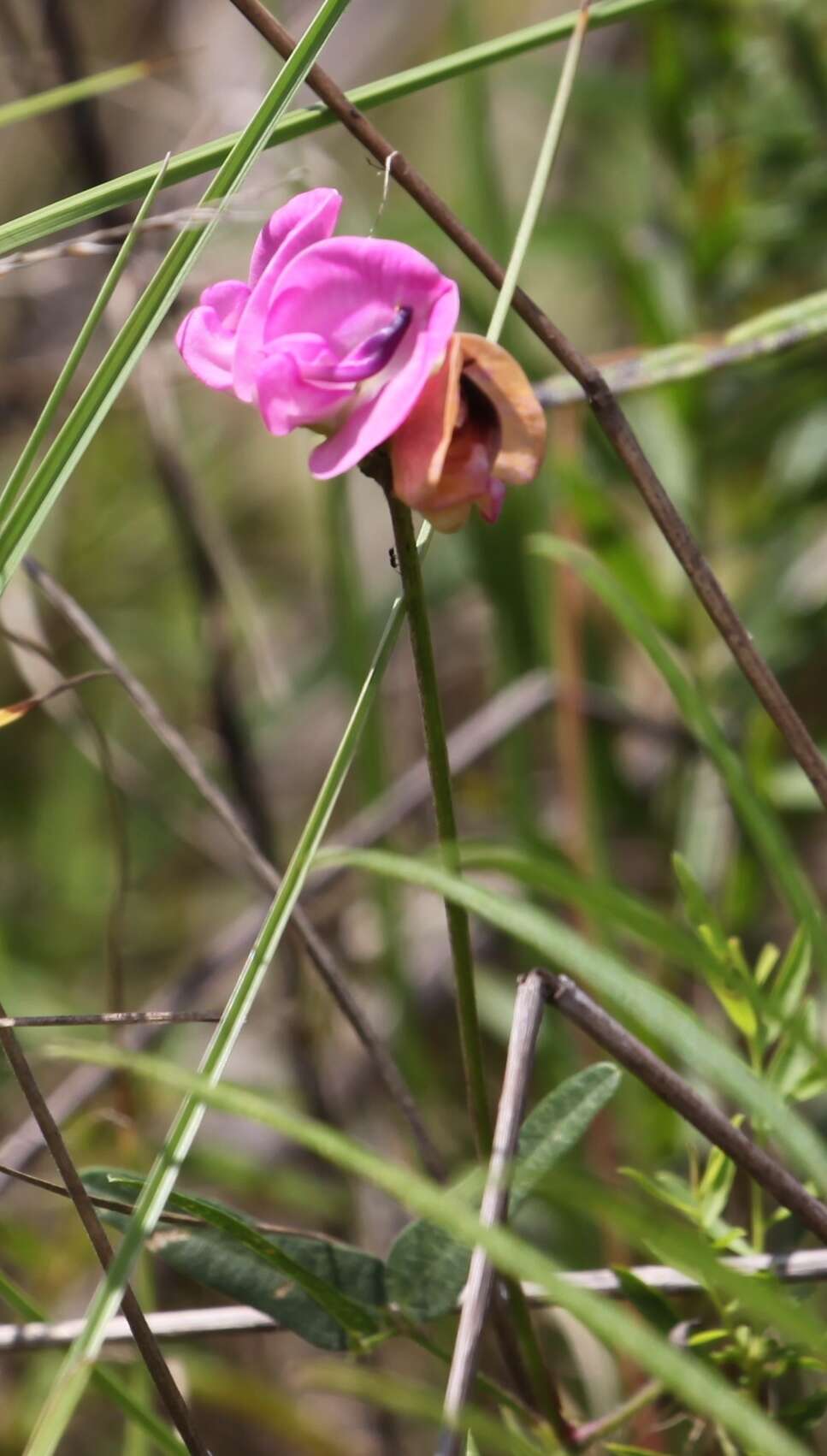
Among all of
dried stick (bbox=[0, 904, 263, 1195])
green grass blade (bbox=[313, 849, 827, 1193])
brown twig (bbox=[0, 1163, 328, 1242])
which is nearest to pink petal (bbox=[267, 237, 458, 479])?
green grass blade (bbox=[313, 849, 827, 1193])

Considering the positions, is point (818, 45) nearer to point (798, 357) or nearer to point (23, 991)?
point (798, 357)

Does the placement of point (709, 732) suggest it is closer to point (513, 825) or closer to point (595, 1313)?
point (595, 1313)

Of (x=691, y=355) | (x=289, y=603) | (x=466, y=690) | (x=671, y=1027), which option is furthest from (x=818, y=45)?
(x=289, y=603)

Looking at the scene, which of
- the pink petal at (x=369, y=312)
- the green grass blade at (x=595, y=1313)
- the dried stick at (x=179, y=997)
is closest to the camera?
the green grass blade at (x=595, y=1313)

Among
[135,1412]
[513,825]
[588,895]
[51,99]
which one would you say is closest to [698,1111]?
[588,895]

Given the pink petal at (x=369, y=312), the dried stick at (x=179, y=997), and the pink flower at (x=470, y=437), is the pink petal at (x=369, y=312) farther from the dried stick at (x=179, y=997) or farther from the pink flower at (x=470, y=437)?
the dried stick at (x=179, y=997)

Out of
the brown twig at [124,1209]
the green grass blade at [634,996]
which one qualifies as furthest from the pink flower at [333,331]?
the brown twig at [124,1209]

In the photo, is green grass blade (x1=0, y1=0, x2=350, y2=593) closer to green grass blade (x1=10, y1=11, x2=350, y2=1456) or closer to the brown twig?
green grass blade (x1=10, y1=11, x2=350, y2=1456)
